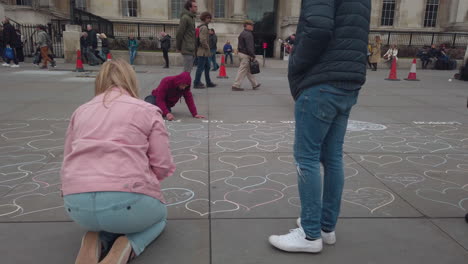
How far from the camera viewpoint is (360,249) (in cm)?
266

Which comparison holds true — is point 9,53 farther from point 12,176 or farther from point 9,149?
point 12,176

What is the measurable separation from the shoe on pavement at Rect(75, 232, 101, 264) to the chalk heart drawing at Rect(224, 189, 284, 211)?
1335 mm

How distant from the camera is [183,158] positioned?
15.0 ft

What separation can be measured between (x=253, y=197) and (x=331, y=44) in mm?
1683

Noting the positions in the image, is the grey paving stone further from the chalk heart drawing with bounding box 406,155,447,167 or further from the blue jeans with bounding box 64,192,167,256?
the chalk heart drawing with bounding box 406,155,447,167

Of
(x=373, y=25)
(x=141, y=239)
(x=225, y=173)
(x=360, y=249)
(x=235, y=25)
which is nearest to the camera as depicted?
(x=141, y=239)

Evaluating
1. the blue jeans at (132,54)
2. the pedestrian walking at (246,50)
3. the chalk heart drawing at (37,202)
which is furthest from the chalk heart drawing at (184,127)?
the blue jeans at (132,54)

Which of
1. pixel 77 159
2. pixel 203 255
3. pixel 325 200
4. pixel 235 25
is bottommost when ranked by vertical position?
pixel 203 255

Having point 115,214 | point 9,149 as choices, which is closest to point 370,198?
point 115,214

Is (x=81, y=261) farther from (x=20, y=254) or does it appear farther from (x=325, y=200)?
(x=325, y=200)

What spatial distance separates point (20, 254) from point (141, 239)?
80cm

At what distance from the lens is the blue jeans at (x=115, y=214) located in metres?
2.18

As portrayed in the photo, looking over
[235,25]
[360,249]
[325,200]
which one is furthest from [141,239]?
[235,25]

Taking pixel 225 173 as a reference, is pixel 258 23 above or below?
above
